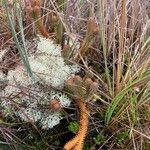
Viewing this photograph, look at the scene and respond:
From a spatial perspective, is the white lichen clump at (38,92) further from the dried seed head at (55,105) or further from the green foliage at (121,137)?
the green foliage at (121,137)

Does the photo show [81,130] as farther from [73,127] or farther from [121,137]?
[121,137]

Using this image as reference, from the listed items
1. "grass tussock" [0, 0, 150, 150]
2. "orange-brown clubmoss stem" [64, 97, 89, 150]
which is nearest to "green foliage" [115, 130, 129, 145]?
"grass tussock" [0, 0, 150, 150]

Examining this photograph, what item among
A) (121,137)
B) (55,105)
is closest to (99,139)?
(121,137)

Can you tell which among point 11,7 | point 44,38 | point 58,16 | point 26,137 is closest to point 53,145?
point 26,137

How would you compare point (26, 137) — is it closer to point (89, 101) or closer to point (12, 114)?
point (12, 114)

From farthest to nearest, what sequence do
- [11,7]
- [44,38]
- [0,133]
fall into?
[11,7]
[44,38]
[0,133]

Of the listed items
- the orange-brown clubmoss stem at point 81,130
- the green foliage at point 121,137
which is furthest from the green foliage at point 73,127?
the green foliage at point 121,137
